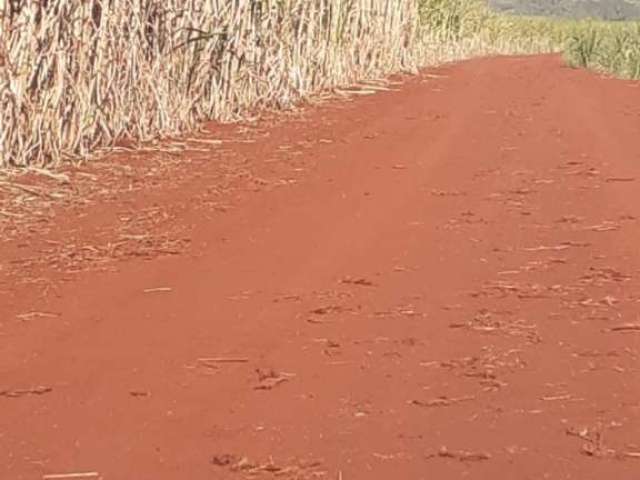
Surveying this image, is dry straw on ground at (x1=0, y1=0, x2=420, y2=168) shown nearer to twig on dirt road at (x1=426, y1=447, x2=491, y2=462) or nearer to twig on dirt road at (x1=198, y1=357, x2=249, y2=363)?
twig on dirt road at (x1=198, y1=357, x2=249, y2=363)

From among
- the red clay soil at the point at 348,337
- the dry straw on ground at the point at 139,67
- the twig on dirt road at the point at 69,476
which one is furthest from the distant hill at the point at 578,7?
the twig on dirt road at the point at 69,476

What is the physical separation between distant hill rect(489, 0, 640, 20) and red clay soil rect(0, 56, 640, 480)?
143993mm

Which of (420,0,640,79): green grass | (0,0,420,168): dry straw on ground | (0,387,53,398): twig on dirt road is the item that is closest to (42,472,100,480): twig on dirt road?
(0,387,53,398): twig on dirt road

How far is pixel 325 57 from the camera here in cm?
1681

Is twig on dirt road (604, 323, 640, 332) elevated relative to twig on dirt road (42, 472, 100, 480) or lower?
elevated

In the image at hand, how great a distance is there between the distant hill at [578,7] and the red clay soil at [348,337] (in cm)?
14399

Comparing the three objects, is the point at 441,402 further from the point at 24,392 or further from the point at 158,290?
the point at 158,290

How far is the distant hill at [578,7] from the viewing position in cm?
15288

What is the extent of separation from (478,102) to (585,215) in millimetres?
7659

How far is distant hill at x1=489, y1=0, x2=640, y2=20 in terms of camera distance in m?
153

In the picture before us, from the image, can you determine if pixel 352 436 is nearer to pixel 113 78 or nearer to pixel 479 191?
pixel 479 191

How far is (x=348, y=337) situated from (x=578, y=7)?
162480mm

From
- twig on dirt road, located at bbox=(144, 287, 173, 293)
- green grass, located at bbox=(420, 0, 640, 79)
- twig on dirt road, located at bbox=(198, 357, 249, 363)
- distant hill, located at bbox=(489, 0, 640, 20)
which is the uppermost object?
twig on dirt road, located at bbox=(198, 357, 249, 363)

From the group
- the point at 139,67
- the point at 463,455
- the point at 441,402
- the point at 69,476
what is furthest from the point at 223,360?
the point at 139,67
